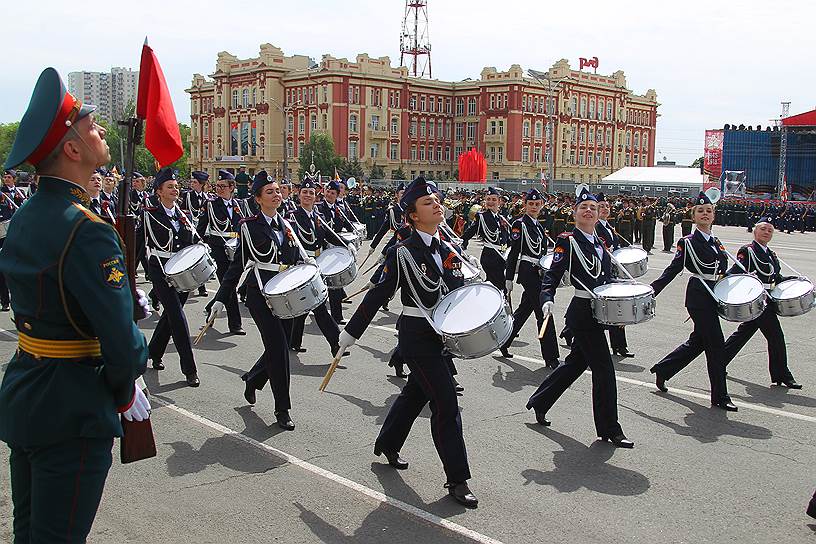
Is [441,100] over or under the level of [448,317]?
over

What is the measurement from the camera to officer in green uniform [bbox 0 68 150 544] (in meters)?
3.08

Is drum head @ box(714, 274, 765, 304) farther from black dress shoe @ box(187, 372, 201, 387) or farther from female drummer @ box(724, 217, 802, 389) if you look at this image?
black dress shoe @ box(187, 372, 201, 387)

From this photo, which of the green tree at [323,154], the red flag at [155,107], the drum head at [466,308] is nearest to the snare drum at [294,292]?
the drum head at [466,308]

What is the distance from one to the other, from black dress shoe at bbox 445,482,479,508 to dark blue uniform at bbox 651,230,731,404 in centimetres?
346

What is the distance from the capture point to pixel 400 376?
9023 mm

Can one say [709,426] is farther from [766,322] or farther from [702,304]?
[766,322]

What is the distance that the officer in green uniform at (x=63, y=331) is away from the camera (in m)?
3.08

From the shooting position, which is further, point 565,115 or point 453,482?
point 565,115

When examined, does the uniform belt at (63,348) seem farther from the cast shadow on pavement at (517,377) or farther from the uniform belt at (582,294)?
the cast shadow on pavement at (517,377)

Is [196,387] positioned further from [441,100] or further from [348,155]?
[441,100]

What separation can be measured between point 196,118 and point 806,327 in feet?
351

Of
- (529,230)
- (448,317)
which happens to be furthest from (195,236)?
(448,317)

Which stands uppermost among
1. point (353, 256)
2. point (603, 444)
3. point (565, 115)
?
point (565, 115)

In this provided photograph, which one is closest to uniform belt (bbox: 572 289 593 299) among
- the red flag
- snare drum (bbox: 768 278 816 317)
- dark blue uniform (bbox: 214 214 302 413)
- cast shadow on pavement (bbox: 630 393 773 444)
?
cast shadow on pavement (bbox: 630 393 773 444)
